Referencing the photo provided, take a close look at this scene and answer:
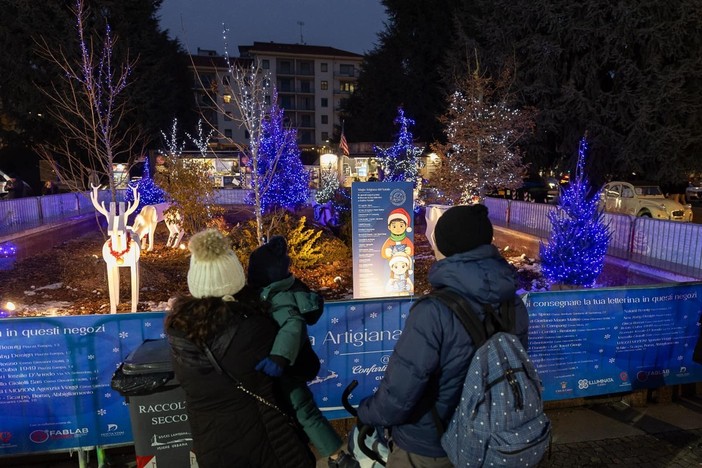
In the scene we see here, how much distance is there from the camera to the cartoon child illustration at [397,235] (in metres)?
7.59

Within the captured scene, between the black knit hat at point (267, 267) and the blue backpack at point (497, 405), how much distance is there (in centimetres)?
90

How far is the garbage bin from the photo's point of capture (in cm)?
298

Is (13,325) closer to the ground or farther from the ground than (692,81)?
closer to the ground

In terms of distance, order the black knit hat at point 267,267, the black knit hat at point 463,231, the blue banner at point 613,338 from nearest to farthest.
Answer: the black knit hat at point 463,231 → the black knit hat at point 267,267 → the blue banner at point 613,338

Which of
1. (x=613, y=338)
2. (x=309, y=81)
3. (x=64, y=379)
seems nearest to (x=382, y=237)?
(x=613, y=338)

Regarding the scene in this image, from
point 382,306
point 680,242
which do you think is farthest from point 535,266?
point 382,306

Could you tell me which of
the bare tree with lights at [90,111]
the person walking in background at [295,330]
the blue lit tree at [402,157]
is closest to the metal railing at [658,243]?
the person walking in background at [295,330]

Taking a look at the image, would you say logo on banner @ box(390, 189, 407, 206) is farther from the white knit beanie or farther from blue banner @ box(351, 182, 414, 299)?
the white knit beanie

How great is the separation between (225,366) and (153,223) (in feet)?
37.6

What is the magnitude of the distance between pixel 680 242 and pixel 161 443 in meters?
9.20

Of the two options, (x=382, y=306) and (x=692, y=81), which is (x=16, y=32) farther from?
(x=692, y=81)

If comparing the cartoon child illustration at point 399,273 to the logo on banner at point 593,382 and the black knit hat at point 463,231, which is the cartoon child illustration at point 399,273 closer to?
the logo on banner at point 593,382

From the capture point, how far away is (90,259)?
11320mm

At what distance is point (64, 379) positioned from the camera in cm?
384
